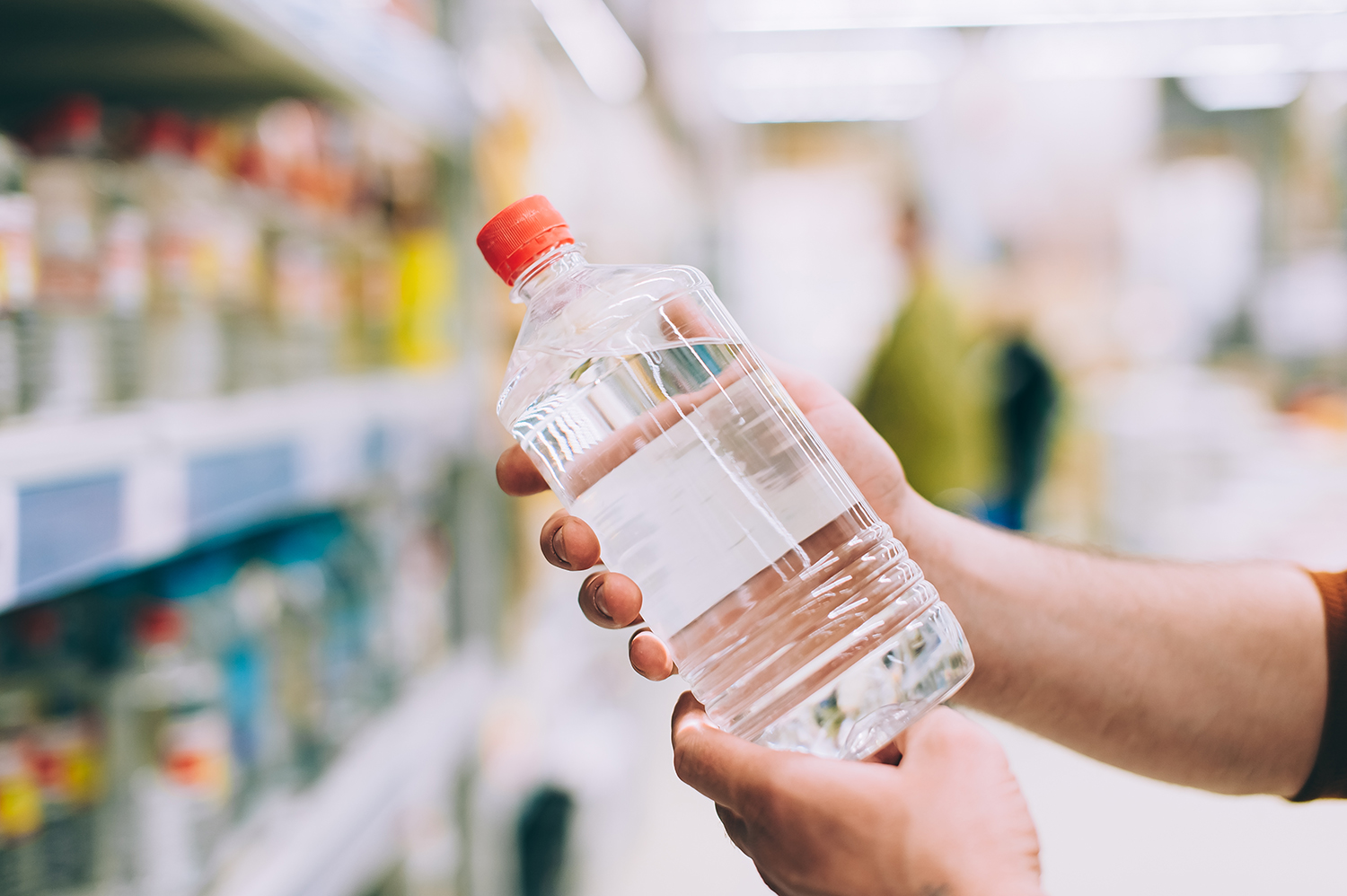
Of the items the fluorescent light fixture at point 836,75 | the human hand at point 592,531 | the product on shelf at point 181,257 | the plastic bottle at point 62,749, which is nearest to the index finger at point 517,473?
the human hand at point 592,531

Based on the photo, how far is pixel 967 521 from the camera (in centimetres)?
108

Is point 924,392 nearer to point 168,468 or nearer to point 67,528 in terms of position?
point 168,468

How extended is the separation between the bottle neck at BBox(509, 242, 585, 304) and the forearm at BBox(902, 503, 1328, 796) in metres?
0.46

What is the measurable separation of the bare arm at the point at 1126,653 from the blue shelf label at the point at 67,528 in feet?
2.05

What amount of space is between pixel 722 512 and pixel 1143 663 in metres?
0.53

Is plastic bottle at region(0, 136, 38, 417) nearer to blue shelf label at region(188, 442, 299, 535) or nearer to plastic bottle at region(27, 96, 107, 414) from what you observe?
plastic bottle at region(27, 96, 107, 414)

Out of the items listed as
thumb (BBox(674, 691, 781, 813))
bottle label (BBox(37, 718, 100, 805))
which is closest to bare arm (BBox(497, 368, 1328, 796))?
thumb (BBox(674, 691, 781, 813))

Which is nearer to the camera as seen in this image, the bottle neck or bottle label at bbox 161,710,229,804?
the bottle neck

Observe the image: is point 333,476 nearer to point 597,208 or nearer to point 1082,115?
point 597,208

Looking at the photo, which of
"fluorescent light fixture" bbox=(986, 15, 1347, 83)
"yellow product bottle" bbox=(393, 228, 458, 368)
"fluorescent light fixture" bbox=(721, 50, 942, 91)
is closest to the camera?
"yellow product bottle" bbox=(393, 228, 458, 368)

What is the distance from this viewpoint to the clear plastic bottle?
0.83m

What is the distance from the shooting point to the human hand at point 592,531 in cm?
86

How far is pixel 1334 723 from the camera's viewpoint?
1024mm

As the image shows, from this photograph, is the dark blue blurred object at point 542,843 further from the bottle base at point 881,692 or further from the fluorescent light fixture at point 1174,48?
the fluorescent light fixture at point 1174,48
